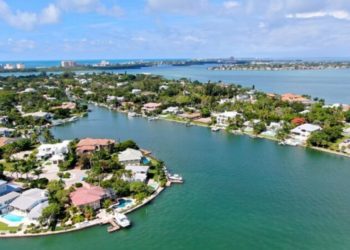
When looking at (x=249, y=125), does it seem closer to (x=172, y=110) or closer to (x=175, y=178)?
(x=172, y=110)

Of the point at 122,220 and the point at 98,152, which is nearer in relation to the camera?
the point at 122,220

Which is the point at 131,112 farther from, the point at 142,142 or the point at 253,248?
the point at 253,248

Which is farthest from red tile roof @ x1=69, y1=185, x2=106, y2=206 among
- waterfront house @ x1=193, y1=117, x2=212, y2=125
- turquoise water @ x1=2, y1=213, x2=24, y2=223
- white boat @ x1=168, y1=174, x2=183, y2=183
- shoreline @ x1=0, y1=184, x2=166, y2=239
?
waterfront house @ x1=193, y1=117, x2=212, y2=125

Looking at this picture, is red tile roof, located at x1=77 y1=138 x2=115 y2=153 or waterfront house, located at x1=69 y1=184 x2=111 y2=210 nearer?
waterfront house, located at x1=69 y1=184 x2=111 y2=210

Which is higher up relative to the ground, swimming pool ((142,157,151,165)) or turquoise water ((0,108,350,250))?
swimming pool ((142,157,151,165))

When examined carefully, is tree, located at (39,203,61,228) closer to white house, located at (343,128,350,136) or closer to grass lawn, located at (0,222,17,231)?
grass lawn, located at (0,222,17,231)

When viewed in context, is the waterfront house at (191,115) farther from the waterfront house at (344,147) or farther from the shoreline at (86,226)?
the shoreline at (86,226)

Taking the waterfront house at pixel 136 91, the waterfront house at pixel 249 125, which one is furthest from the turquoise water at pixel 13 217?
the waterfront house at pixel 136 91

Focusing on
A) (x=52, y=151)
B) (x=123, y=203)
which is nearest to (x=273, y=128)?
(x=123, y=203)
